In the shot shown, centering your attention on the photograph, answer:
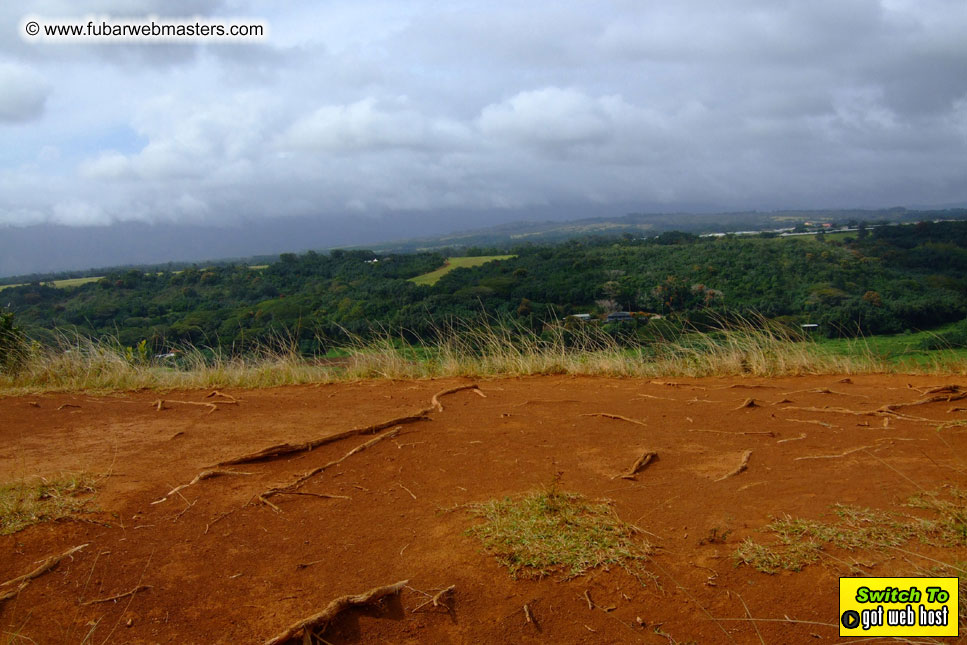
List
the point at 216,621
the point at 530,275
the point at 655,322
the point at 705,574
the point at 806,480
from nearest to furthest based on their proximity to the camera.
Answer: the point at 216,621, the point at 705,574, the point at 806,480, the point at 655,322, the point at 530,275

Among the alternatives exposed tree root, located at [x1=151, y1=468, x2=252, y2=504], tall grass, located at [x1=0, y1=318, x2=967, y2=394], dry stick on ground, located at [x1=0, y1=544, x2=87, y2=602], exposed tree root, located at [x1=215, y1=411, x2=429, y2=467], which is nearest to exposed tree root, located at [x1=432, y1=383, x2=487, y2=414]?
exposed tree root, located at [x1=215, y1=411, x2=429, y2=467]

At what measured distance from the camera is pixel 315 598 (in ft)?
8.87

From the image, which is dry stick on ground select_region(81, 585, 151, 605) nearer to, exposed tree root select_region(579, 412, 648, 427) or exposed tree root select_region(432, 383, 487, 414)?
exposed tree root select_region(432, 383, 487, 414)

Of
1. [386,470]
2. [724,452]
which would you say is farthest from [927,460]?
[386,470]

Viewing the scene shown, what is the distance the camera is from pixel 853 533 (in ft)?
10.0

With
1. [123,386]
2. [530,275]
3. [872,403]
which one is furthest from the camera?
[530,275]

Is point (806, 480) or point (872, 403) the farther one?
point (872, 403)

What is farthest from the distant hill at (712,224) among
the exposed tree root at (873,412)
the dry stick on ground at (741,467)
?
the dry stick on ground at (741,467)

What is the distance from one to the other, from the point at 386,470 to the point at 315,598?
1.57m

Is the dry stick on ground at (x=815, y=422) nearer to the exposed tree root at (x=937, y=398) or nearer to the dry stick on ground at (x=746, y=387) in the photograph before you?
the exposed tree root at (x=937, y=398)

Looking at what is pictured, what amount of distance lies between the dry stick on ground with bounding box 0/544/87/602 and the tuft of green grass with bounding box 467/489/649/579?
6.20ft

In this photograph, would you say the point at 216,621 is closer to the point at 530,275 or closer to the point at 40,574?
the point at 40,574

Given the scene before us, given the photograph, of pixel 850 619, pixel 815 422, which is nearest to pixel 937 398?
pixel 815 422

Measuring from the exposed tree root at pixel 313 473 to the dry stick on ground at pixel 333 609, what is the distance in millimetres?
1178
